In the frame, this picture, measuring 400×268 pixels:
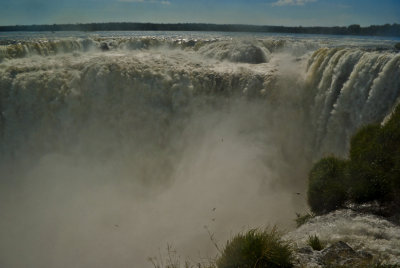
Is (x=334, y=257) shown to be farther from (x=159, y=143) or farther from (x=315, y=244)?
(x=159, y=143)

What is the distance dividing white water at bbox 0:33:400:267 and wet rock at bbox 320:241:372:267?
4.09 metres

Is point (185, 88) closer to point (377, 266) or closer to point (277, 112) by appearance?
point (277, 112)

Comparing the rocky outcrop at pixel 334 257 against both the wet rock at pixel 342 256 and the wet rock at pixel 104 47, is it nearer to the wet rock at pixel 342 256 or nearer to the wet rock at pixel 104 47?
the wet rock at pixel 342 256

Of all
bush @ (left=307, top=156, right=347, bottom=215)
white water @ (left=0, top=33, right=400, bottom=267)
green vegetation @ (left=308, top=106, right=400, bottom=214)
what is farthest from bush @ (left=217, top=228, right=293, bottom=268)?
white water @ (left=0, top=33, right=400, bottom=267)

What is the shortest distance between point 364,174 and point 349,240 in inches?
72.3

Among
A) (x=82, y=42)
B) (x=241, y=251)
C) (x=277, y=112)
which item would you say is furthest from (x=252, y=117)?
(x=82, y=42)

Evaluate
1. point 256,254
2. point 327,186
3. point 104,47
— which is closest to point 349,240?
point 256,254

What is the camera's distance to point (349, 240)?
17.3 ft

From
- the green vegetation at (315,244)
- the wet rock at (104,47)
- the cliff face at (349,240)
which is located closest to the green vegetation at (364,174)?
the cliff face at (349,240)

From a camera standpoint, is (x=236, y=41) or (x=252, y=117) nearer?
(x=252, y=117)

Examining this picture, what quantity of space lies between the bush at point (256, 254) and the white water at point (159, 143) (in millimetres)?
4142

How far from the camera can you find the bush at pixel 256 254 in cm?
413

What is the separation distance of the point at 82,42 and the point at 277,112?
14891 millimetres

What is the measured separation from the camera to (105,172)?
12703 millimetres
